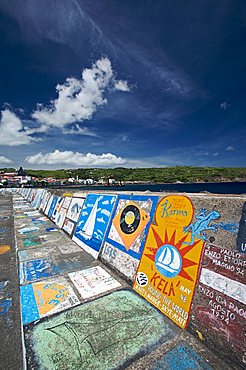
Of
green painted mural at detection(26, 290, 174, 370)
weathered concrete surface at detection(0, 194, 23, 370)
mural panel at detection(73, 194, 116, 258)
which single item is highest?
mural panel at detection(73, 194, 116, 258)

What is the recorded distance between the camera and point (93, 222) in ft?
17.0

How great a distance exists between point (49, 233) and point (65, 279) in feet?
12.6

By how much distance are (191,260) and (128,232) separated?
1.61 metres

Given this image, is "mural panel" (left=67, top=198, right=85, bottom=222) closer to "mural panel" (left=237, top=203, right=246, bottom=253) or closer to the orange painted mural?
the orange painted mural

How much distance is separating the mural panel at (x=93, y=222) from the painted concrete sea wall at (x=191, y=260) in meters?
0.69

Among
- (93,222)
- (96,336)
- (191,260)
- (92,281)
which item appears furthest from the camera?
(93,222)

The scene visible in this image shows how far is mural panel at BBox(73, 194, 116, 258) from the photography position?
4.67 metres

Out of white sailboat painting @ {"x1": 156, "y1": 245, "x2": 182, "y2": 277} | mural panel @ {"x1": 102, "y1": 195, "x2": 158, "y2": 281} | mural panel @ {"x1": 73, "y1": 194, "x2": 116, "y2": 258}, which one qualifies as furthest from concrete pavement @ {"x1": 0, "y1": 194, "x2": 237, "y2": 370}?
mural panel @ {"x1": 73, "y1": 194, "x2": 116, "y2": 258}

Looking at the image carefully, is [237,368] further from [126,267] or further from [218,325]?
[126,267]

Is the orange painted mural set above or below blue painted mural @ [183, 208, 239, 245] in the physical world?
below

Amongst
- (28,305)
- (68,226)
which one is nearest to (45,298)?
(28,305)

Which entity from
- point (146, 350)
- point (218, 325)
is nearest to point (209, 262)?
point (218, 325)

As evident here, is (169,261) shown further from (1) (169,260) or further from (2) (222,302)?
(2) (222,302)

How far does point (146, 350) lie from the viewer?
1.94 m
